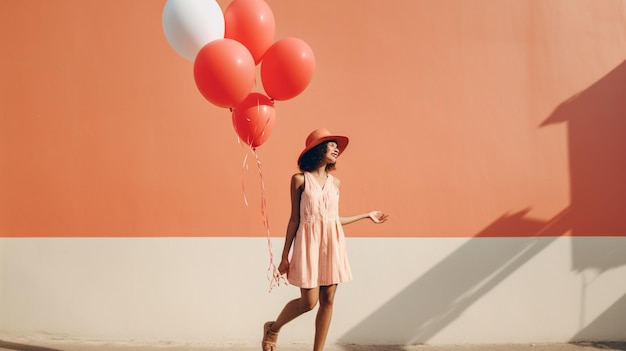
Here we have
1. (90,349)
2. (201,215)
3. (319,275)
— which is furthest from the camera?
(201,215)

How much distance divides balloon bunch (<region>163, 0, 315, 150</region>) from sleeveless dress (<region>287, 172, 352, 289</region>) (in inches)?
20.0

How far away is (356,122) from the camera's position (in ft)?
12.7

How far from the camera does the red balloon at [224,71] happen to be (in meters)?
2.40

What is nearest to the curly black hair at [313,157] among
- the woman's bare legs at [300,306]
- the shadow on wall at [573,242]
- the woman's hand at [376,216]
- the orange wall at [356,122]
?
the woman's hand at [376,216]

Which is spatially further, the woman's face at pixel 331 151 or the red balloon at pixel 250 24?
the woman's face at pixel 331 151

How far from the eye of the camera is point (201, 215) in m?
3.75

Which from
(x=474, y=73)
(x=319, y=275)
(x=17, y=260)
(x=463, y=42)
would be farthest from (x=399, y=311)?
(x=17, y=260)

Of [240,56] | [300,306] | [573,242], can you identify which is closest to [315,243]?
[300,306]

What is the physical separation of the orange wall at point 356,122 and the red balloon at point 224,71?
1320mm

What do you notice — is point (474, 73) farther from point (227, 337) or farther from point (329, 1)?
point (227, 337)

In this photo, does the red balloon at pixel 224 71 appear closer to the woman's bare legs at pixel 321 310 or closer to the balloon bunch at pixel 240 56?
the balloon bunch at pixel 240 56

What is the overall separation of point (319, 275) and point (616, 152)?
3062 mm

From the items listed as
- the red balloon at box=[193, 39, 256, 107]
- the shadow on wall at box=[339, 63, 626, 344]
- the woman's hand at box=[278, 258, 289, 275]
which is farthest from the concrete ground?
the red balloon at box=[193, 39, 256, 107]

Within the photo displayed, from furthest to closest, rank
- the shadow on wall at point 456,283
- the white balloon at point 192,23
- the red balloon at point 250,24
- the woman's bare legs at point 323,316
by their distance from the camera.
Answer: the shadow on wall at point 456,283, the woman's bare legs at point 323,316, the red balloon at point 250,24, the white balloon at point 192,23
